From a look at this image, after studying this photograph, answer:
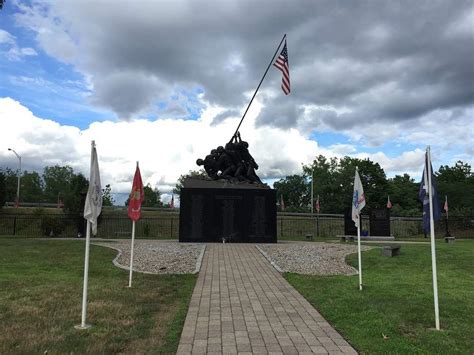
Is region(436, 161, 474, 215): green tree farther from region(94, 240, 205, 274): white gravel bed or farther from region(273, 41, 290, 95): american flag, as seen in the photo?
region(94, 240, 205, 274): white gravel bed

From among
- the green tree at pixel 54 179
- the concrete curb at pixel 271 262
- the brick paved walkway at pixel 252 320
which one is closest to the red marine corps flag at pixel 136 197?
the brick paved walkway at pixel 252 320

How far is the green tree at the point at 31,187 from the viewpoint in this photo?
98500 mm

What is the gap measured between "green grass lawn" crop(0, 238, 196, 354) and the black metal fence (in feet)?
50.8

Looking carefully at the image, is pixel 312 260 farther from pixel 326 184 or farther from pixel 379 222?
pixel 326 184

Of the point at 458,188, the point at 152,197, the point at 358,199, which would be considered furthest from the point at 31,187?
the point at 358,199

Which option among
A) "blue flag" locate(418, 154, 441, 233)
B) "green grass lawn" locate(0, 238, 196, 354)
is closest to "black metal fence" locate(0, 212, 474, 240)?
"green grass lawn" locate(0, 238, 196, 354)

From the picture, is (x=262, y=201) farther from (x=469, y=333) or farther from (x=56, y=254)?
(x=469, y=333)

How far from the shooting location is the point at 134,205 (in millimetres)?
10109

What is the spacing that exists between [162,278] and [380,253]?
919cm

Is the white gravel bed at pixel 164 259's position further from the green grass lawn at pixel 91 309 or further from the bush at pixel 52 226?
the bush at pixel 52 226

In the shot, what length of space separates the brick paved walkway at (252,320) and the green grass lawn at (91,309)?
315 mm

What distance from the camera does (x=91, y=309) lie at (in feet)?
23.5

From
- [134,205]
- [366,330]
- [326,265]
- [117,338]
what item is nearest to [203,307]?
[117,338]

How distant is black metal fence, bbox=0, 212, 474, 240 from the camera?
27.8 meters
